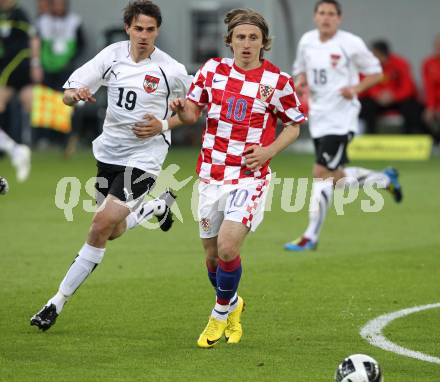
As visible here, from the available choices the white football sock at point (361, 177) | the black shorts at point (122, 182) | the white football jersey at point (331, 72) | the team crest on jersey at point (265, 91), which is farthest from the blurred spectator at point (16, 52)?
the team crest on jersey at point (265, 91)

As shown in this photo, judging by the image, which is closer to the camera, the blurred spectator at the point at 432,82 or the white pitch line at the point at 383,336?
the white pitch line at the point at 383,336

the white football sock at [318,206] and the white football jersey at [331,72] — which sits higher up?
the white football jersey at [331,72]

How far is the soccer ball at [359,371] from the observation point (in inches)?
251

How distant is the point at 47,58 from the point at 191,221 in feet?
32.5

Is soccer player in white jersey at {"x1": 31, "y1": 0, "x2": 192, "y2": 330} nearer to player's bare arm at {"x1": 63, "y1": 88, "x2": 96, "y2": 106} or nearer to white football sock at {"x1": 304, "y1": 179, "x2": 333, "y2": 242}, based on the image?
player's bare arm at {"x1": 63, "y1": 88, "x2": 96, "y2": 106}

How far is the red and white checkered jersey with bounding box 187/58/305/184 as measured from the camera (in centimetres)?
800

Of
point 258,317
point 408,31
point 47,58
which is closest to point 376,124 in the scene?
point 408,31

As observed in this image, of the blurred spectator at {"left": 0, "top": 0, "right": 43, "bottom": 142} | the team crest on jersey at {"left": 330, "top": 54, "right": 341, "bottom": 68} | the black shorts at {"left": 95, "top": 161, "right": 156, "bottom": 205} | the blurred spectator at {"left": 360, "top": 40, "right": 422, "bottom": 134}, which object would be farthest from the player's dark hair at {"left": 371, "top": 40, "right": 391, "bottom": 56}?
the black shorts at {"left": 95, "top": 161, "right": 156, "bottom": 205}

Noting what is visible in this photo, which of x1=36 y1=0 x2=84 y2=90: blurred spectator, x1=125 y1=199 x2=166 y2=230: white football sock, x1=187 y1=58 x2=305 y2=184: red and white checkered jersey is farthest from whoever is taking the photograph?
x1=36 y1=0 x2=84 y2=90: blurred spectator

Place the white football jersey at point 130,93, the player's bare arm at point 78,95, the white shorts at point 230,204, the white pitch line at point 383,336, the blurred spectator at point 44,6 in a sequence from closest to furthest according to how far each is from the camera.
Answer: the white pitch line at point 383,336, the white shorts at point 230,204, the player's bare arm at point 78,95, the white football jersey at point 130,93, the blurred spectator at point 44,6

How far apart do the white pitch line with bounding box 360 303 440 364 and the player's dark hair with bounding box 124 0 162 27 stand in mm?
2642

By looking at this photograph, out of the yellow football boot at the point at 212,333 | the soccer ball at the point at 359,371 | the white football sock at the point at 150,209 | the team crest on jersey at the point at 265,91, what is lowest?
the white football sock at the point at 150,209

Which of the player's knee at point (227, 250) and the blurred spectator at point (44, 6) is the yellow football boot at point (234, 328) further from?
the blurred spectator at point (44, 6)

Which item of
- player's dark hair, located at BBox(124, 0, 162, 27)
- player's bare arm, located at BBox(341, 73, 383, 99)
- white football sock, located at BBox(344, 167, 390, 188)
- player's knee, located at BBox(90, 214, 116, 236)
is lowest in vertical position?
white football sock, located at BBox(344, 167, 390, 188)
